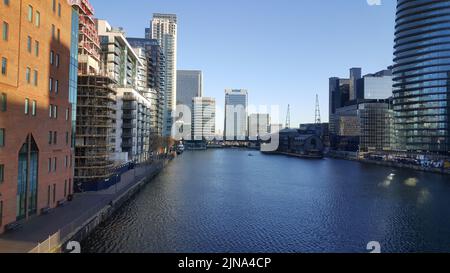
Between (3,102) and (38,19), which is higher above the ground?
(38,19)

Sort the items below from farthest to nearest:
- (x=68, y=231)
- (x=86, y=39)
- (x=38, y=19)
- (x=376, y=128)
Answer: (x=376, y=128), (x=86, y=39), (x=38, y=19), (x=68, y=231)

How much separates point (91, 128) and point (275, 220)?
28.3 meters

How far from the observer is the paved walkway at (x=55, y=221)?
23047mm

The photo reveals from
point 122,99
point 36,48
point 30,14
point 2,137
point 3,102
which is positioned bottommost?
point 2,137

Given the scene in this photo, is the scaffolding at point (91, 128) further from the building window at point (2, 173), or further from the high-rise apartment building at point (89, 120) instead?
the building window at point (2, 173)

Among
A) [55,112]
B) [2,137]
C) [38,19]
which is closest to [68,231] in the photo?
[2,137]

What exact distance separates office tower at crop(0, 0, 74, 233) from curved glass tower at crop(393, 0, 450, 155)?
121625 millimetres

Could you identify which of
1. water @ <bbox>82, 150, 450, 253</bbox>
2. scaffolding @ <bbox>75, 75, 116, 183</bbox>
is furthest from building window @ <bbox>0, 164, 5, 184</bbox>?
scaffolding @ <bbox>75, 75, 116, 183</bbox>

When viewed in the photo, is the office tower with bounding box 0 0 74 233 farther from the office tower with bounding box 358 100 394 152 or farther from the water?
the office tower with bounding box 358 100 394 152

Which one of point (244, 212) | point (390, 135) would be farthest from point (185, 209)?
point (390, 135)

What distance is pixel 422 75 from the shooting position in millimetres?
127812

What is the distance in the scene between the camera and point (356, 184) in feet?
231

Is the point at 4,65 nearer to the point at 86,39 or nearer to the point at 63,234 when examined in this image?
the point at 63,234

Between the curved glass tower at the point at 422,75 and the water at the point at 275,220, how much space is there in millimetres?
69364
